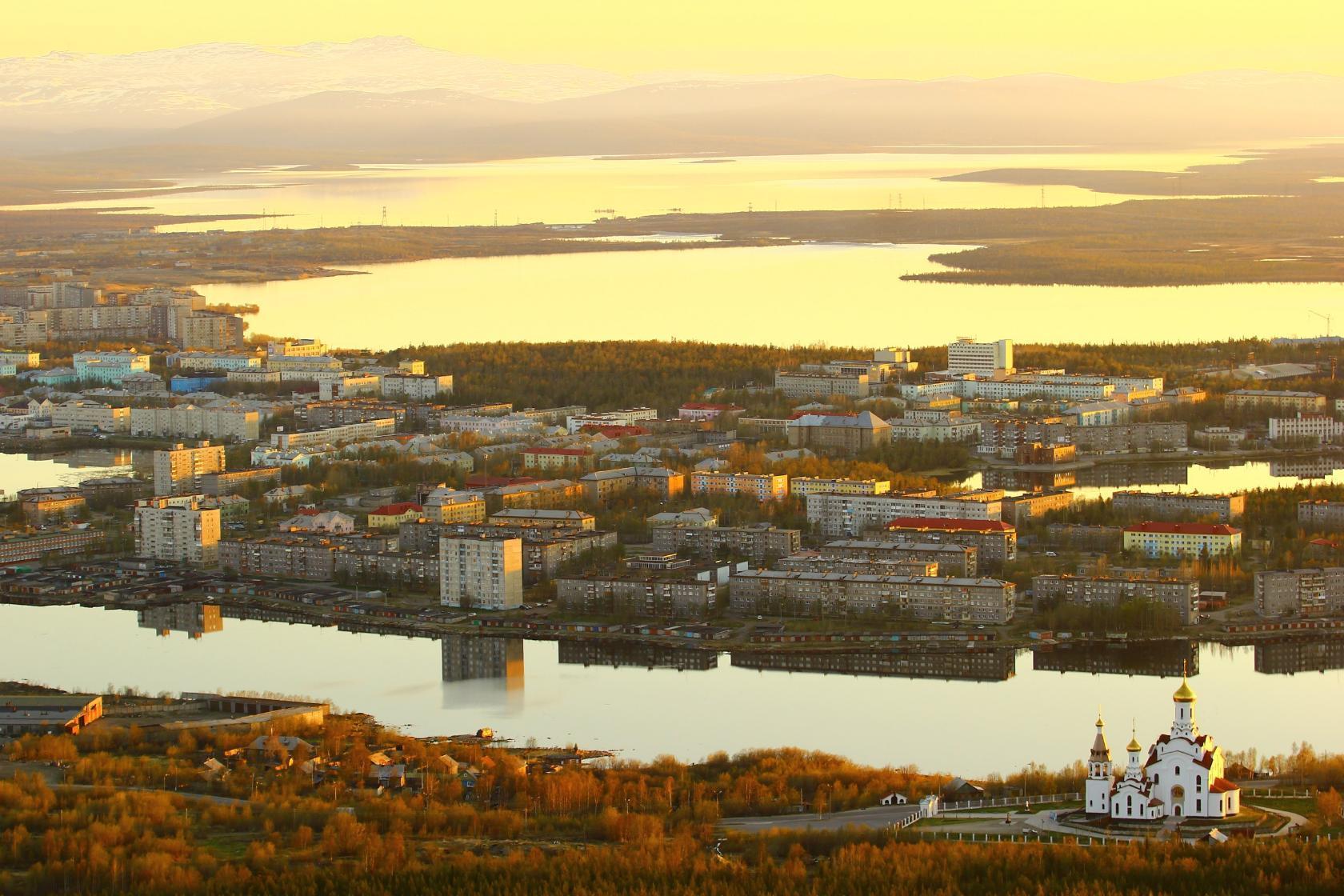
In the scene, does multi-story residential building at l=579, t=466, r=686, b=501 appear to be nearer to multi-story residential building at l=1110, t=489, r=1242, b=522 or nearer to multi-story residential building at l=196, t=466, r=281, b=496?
multi-story residential building at l=196, t=466, r=281, b=496

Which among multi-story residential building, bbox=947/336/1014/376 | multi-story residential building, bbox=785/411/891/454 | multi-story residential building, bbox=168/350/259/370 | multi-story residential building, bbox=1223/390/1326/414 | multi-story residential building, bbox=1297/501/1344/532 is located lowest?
multi-story residential building, bbox=1297/501/1344/532

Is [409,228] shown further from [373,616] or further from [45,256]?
[373,616]

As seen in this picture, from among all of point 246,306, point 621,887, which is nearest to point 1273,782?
point 621,887

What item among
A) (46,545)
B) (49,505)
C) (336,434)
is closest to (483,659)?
(46,545)

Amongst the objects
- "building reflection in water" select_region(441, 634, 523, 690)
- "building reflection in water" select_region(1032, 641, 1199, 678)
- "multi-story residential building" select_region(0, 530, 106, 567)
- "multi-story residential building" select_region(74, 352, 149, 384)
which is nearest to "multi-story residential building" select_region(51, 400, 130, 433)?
"multi-story residential building" select_region(74, 352, 149, 384)

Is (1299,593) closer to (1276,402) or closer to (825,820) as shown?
(825,820)
